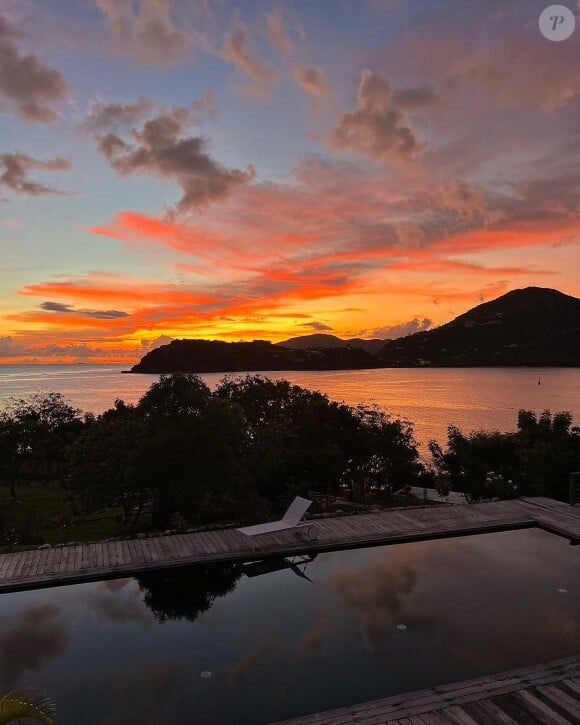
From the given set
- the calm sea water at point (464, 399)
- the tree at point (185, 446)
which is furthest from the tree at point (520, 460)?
the calm sea water at point (464, 399)

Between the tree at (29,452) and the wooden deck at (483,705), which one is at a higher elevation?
the wooden deck at (483,705)

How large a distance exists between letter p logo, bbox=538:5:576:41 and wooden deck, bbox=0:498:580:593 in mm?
14915

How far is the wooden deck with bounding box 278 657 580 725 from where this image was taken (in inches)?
240

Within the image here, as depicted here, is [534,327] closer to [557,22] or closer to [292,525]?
[557,22]

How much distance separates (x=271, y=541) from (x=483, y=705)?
655cm

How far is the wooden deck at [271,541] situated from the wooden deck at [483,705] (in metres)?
5.44

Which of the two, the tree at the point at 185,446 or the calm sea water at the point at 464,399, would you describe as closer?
the tree at the point at 185,446

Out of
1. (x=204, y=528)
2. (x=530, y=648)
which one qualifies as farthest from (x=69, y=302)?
(x=530, y=648)

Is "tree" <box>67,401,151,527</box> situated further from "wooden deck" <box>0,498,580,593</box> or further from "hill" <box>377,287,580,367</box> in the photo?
"hill" <box>377,287,580,367</box>

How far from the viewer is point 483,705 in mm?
6414

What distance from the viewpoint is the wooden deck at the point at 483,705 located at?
611 centimetres

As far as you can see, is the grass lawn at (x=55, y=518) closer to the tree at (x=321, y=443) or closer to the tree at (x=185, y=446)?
the tree at (x=185, y=446)

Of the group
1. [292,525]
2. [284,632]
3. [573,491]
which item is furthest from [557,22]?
[284,632]

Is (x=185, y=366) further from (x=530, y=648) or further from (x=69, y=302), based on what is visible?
(x=530, y=648)
